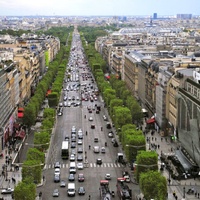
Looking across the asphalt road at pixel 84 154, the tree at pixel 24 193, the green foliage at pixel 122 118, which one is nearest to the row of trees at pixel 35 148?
the tree at pixel 24 193

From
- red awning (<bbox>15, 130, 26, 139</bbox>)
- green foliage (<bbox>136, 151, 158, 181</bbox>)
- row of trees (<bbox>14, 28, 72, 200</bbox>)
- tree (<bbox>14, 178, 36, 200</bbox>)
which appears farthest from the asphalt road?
tree (<bbox>14, 178, 36, 200</bbox>)

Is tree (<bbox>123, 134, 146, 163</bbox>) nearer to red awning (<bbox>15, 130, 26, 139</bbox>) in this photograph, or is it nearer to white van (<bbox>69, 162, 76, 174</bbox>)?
white van (<bbox>69, 162, 76, 174</bbox>)

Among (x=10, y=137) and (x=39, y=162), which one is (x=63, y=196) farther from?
(x=10, y=137)

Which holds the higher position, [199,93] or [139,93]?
[199,93]

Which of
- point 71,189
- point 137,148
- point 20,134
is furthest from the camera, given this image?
point 20,134

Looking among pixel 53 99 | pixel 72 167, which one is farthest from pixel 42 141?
pixel 53 99

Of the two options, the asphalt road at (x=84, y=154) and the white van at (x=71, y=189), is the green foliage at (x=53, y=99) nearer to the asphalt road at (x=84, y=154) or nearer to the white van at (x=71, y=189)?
the asphalt road at (x=84, y=154)

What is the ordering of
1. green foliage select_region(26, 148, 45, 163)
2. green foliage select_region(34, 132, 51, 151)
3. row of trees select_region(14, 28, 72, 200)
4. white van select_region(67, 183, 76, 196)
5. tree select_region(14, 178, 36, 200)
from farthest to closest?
1. green foliage select_region(34, 132, 51, 151)
2. green foliage select_region(26, 148, 45, 163)
3. white van select_region(67, 183, 76, 196)
4. row of trees select_region(14, 28, 72, 200)
5. tree select_region(14, 178, 36, 200)

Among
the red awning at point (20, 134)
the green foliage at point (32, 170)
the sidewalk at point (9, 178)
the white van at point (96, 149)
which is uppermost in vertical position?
the green foliage at point (32, 170)

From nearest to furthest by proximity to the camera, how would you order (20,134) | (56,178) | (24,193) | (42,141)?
1. (24,193)
2. (56,178)
3. (42,141)
4. (20,134)

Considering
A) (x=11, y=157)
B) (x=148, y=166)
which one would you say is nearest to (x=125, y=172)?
(x=148, y=166)

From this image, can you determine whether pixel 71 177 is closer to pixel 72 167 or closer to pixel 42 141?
pixel 72 167
